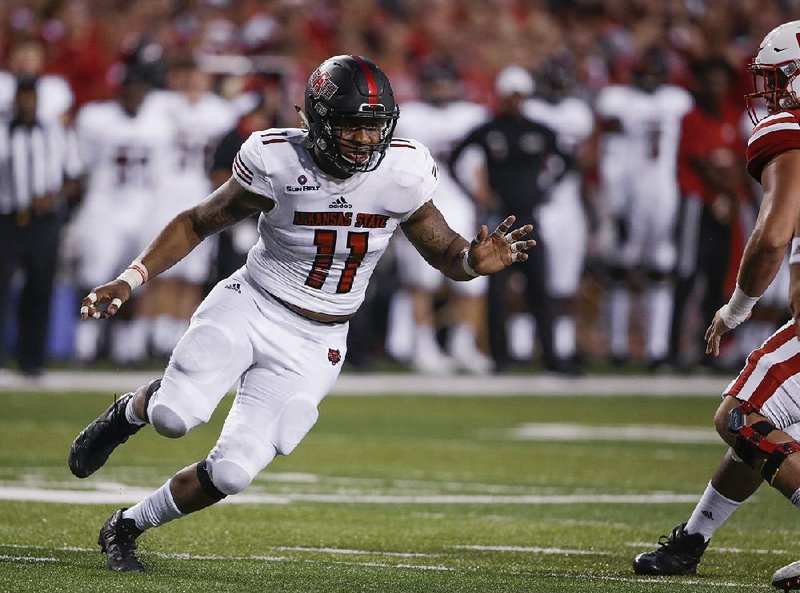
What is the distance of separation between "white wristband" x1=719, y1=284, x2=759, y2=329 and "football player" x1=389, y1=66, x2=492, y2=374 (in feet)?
26.6

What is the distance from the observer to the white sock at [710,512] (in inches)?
211

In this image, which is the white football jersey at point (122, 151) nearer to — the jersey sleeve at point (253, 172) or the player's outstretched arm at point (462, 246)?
the player's outstretched arm at point (462, 246)

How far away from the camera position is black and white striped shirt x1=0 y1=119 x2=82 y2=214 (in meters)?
11.6

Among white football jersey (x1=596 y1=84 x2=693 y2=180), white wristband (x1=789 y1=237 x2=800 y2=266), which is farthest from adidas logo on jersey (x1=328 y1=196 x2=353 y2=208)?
white football jersey (x1=596 y1=84 x2=693 y2=180)

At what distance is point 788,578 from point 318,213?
187cm

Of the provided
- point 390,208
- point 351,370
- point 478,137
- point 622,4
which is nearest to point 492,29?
point 622,4

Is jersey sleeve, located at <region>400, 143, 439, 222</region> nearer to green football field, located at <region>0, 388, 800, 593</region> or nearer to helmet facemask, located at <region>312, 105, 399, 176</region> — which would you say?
helmet facemask, located at <region>312, 105, 399, 176</region>

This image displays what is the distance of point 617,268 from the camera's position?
45.0ft

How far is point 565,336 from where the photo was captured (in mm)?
13320

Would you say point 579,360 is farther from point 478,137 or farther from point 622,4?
point 622,4

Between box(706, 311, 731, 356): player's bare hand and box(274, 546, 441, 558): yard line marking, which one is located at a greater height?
box(706, 311, 731, 356): player's bare hand

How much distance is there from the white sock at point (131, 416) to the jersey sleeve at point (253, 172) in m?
0.79

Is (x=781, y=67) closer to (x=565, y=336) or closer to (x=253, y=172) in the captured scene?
(x=253, y=172)

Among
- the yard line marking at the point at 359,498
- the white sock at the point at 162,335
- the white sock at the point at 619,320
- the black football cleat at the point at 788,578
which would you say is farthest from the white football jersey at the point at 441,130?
the black football cleat at the point at 788,578
